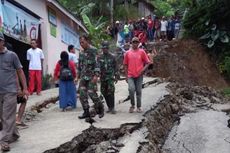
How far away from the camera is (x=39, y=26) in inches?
712

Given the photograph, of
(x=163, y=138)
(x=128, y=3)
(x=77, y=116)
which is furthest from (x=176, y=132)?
(x=128, y=3)

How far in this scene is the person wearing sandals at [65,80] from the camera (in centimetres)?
1155

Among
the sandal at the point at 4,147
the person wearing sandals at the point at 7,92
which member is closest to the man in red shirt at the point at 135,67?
the person wearing sandals at the point at 7,92

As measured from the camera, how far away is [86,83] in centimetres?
980

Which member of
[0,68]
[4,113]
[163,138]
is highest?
[0,68]

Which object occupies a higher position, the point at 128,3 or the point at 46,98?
the point at 128,3

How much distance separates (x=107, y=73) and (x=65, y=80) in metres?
1.55

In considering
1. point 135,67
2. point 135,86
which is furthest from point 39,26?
point 135,67

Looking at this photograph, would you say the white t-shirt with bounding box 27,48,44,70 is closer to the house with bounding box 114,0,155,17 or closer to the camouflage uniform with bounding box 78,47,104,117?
the camouflage uniform with bounding box 78,47,104,117

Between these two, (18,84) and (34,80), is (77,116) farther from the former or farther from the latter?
(34,80)

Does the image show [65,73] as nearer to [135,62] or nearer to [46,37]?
[135,62]

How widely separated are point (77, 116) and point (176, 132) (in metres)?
2.27

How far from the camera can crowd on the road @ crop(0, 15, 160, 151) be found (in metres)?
7.46

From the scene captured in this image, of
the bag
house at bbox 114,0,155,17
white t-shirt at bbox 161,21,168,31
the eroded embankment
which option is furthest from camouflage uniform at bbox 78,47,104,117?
house at bbox 114,0,155,17
